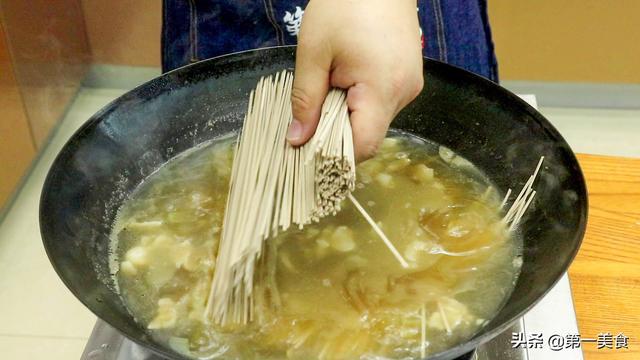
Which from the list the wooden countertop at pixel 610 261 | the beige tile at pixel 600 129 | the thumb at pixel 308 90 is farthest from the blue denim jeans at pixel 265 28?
the beige tile at pixel 600 129

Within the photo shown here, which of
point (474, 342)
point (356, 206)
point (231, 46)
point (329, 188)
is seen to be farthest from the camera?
point (231, 46)

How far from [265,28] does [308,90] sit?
580mm

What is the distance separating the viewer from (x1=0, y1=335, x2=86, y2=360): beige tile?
1967 millimetres

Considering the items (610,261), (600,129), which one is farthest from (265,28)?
(600,129)

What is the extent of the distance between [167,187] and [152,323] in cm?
31

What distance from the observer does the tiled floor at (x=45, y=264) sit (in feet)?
6.59

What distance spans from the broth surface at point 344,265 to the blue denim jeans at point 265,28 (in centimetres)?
32

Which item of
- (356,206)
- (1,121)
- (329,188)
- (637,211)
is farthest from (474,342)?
(1,121)

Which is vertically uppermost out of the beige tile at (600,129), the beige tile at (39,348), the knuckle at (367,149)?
the knuckle at (367,149)

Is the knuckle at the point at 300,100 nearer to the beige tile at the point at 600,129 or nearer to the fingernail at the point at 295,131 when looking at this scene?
the fingernail at the point at 295,131

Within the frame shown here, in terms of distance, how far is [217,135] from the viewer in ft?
4.33

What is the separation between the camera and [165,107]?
1.23 metres

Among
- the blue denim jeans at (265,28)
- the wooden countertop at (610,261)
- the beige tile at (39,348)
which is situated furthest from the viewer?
the beige tile at (39,348)

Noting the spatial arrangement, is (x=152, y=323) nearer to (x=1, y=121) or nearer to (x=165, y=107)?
(x=165, y=107)
